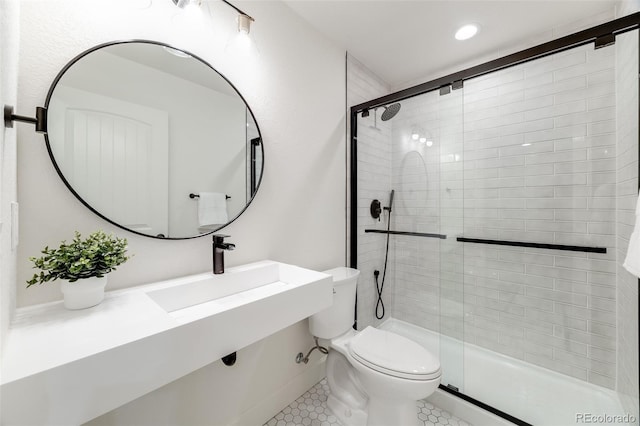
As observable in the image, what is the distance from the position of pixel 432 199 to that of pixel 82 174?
1962 mm

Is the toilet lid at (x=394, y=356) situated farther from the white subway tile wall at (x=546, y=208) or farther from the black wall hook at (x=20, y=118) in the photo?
the black wall hook at (x=20, y=118)

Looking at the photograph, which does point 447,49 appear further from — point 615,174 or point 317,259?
point 317,259

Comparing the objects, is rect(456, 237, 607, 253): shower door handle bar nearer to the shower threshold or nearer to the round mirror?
the shower threshold

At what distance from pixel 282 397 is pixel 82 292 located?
1278 millimetres

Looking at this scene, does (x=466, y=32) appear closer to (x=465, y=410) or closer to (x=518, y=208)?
(x=518, y=208)

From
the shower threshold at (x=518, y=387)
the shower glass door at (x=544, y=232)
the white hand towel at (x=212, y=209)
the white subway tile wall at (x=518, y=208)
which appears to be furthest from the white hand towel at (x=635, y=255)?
the white hand towel at (x=212, y=209)

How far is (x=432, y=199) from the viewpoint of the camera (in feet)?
6.33

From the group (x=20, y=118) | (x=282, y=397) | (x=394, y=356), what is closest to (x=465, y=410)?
(x=394, y=356)

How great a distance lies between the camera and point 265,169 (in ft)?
5.09

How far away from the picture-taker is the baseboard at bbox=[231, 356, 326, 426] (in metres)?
1.43

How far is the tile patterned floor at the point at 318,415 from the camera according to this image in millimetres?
1512

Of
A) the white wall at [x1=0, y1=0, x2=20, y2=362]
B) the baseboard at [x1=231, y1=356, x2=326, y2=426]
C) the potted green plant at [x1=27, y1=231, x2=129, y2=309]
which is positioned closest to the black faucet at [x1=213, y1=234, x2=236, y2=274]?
the potted green plant at [x1=27, y1=231, x2=129, y2=309]

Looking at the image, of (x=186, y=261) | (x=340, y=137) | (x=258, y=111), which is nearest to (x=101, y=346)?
(x=186, y=261)

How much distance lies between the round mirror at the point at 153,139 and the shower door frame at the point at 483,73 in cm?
95
